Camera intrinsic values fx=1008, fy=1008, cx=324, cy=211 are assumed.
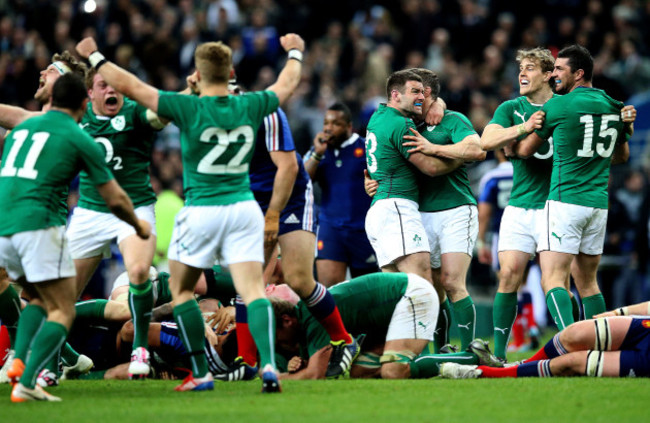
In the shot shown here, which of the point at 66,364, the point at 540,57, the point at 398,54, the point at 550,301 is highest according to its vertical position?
the point at 398,54

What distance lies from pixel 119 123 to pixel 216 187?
1.78 m

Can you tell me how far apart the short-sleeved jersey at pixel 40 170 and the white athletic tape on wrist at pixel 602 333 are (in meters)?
3.84

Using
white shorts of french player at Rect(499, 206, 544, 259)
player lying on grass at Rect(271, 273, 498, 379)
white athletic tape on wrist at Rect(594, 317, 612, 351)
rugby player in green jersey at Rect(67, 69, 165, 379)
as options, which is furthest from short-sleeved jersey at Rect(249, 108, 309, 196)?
white athletic tape on wrist at Rect(594, 317, 612, 351)

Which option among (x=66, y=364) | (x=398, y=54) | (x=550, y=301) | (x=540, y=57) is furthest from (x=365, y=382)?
(x=398, y=54)

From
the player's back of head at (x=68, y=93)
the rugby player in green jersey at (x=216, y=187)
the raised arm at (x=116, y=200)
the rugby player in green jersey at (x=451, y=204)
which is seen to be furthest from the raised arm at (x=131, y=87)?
the rugby player in green jersey at (x=451, y=204)

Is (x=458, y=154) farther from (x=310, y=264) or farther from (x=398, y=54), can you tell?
(x=398, y=54)

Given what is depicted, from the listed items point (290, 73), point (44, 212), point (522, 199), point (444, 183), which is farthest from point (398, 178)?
point (44, 212)

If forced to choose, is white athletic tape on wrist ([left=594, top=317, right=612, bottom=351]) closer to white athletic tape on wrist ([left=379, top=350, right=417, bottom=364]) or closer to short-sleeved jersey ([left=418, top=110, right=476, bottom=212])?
white athletic tape on wrist ([left=379, top=350, right=417, bottom=364])

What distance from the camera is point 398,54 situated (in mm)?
21078

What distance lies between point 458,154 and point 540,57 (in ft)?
4.23

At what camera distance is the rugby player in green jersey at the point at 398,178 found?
908 cm

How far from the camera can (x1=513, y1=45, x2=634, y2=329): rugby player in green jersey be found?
29.3 ft

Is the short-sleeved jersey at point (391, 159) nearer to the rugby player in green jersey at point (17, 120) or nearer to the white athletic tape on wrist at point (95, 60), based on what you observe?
the rugby player in green jersey at point (17, 120)

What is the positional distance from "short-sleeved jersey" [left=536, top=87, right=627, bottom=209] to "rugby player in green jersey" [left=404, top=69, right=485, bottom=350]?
71 centimetres
